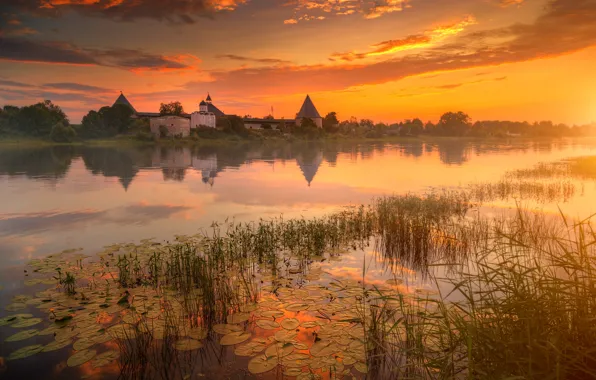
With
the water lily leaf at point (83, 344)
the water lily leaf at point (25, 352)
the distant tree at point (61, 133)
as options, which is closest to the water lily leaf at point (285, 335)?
the water lily leaf at point (83, 344)

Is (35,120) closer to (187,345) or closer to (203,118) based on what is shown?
(203,118)

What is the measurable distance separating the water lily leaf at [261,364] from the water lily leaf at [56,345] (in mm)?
3681

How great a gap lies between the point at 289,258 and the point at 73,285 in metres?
6.03

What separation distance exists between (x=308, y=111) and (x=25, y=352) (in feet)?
481

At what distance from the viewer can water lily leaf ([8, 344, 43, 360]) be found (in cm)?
657

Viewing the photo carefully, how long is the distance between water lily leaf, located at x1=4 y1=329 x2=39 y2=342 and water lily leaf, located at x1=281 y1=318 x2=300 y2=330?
5033 mm

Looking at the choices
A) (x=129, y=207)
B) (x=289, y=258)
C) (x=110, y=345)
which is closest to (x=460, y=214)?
(x=289, y=258)

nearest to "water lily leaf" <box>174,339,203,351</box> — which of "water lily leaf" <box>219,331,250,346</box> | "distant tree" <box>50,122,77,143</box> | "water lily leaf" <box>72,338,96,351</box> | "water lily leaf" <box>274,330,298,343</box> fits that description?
"water lily leaf" <box>219,331,250,346</box>

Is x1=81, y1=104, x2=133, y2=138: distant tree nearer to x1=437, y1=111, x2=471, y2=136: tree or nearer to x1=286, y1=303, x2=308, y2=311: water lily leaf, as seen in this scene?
x1=286, y1=303, x2=308, y2=311: water lily leaf

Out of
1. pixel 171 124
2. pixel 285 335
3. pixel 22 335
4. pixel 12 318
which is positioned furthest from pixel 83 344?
pixel 171 124

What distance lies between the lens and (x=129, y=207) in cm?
2089

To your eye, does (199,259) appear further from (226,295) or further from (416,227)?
(416,227)

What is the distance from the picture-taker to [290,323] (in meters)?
7.34

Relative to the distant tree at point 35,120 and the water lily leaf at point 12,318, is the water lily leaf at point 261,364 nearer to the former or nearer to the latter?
the water lily leaf at point 12,318
